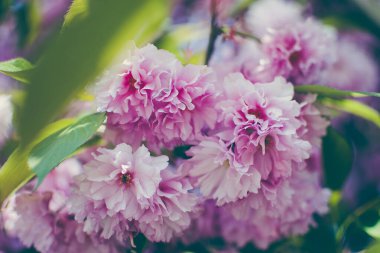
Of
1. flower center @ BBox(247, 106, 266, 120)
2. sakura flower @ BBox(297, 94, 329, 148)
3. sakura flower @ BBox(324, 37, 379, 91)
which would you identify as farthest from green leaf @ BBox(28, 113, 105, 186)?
sakura flower @ BBox(324, 37, 379, 91)

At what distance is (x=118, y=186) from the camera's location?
689mm

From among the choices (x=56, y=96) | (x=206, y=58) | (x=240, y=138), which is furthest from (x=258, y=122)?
(x=56, y=96)

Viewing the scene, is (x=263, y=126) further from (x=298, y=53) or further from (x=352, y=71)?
(x=352, y=71)

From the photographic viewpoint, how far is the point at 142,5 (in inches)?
10.7

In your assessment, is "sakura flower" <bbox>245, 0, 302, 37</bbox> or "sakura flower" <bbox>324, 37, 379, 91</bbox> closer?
"sakura flower" <bbox>245, 0, 302, 37</bbox>

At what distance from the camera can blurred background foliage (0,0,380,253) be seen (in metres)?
0.26

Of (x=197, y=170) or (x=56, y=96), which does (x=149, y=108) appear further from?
(x=56, y=96)

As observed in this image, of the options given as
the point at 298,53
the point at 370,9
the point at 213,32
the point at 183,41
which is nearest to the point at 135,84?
the point at 213,32

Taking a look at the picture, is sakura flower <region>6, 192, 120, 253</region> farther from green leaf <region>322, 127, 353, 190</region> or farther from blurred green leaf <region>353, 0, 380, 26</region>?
blurred green leaf <region>353, 0, 380, 26</region>

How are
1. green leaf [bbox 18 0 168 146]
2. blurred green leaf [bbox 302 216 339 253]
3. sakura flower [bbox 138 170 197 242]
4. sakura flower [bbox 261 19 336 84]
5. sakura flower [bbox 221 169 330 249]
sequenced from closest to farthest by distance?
1. green leaf [bbox 18 0 168 146]
2. sakura flower [bbox 138 170 197 242]
3. sakura flower [bbox 221 169 330 249]
4. sakura flower [bbox 261 19 336 84]
5. blurred green leaf [bbox 302 216 339 253]

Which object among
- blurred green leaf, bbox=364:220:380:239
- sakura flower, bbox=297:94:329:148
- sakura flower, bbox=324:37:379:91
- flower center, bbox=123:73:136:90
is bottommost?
sakura flower, bbox=324:37:379:91

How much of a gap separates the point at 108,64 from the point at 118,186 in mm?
428

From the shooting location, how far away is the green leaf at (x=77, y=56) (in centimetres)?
25

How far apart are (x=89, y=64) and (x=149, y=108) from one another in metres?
0.43
